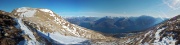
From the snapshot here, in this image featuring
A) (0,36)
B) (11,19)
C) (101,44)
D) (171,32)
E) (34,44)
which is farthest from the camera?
(101,44)

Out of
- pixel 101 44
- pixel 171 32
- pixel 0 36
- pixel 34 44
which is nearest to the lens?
pixel 171 32

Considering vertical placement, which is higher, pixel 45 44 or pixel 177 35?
pixel 177 35

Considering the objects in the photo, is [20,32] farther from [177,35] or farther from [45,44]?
[177,35]

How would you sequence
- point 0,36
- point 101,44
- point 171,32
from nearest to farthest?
point 171,32 < point 0,36 < point 101,44

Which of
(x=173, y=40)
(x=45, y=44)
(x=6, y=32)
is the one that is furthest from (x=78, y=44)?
(x=173, y=40)

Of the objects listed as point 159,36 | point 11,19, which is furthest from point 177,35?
point 11,19

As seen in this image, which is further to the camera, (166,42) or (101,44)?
(101,44)

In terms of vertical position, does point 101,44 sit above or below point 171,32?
below

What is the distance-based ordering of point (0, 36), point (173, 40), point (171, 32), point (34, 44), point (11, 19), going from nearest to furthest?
point (173, 40)
point (171, 32)
point (0, 36)
point (34, 44)
point (11, 19)

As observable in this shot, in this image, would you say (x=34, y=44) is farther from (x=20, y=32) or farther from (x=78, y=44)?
(x=78, y=44)
